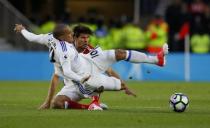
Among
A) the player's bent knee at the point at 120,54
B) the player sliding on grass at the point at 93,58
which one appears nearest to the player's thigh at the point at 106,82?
the player sliding on grass at the point at 93,58

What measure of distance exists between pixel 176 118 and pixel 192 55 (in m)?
16.7

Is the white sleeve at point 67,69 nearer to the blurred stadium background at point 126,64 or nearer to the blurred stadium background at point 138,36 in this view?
the blurred stadium background at point 126,64

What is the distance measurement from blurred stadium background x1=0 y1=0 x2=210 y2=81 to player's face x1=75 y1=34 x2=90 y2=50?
39.4 ft

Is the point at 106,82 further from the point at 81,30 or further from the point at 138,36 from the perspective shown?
the point at 138,36

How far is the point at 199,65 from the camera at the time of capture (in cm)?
2920

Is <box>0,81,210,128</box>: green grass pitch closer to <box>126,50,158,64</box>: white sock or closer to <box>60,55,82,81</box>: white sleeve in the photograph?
<box>60,55,82,81</box>: white sleeve

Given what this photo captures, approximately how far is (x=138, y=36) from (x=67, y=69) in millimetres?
18581

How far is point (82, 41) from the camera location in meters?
14.7

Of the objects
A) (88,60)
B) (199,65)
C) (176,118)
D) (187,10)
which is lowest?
(176,118)

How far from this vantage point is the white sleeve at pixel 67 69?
45.6ft

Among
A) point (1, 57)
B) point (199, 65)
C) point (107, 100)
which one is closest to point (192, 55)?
point (199, 65)

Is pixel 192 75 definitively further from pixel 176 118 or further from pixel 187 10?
pixel 176 118

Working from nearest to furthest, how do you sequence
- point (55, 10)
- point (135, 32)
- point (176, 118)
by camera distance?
point (176, 118) → point (135, 32) → point (55, 10)

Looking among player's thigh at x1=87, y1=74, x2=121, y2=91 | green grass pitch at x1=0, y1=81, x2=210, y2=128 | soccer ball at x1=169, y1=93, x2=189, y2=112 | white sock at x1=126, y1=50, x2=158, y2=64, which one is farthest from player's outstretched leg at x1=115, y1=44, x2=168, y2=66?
green grass pitch at x1=0, y1=81, x2=210, y2=128
